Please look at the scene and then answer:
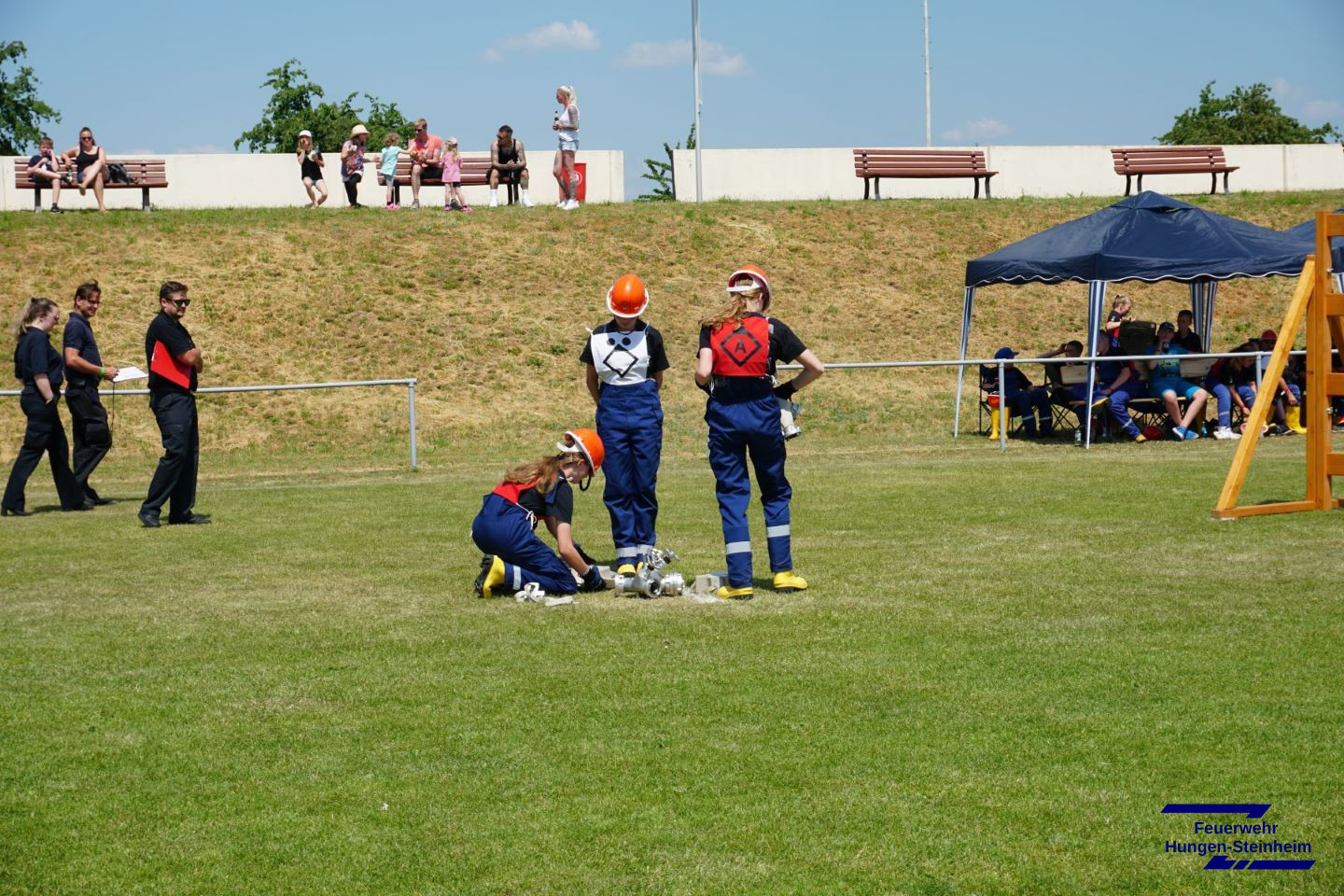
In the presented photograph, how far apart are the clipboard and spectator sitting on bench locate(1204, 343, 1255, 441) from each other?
45.9ft

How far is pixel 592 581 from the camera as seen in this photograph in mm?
9625

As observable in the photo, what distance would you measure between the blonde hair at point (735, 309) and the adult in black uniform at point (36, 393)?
8.46 metres

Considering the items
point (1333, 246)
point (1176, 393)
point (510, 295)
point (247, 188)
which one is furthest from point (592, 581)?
point (247, 188)

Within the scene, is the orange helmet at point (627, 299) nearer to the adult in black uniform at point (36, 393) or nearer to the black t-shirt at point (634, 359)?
the black t-shirt at point (634, 359)

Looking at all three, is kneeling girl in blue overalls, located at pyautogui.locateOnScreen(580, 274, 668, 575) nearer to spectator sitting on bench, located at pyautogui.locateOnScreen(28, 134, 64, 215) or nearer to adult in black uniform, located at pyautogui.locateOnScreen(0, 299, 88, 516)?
adult in black uniform, located at pyautogui.locateOnScreen(0, 299, 88, 516)

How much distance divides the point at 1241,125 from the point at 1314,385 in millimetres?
75153

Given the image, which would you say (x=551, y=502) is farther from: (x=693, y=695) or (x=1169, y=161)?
(x=1169, y=161)

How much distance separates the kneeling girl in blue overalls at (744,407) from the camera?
8.91 meters

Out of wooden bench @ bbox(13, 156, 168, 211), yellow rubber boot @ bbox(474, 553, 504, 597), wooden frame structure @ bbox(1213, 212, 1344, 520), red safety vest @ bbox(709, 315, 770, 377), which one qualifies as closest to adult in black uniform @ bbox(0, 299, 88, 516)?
yellow rubber boot @ bbox(474, 553, 504, 597)

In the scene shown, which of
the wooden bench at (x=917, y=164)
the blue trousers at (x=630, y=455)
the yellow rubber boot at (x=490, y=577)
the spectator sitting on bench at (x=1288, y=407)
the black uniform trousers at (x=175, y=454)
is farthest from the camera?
the wooden bench at (x=917, y=164)

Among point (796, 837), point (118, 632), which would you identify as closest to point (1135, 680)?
point (796, 837)

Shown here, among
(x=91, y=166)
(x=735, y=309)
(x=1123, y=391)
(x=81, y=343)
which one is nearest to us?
(x=735, y=309)

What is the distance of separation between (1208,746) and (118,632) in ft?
19.6

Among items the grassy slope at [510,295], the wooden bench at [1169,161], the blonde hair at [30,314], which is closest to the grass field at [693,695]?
the blonde hair at [30,314]
